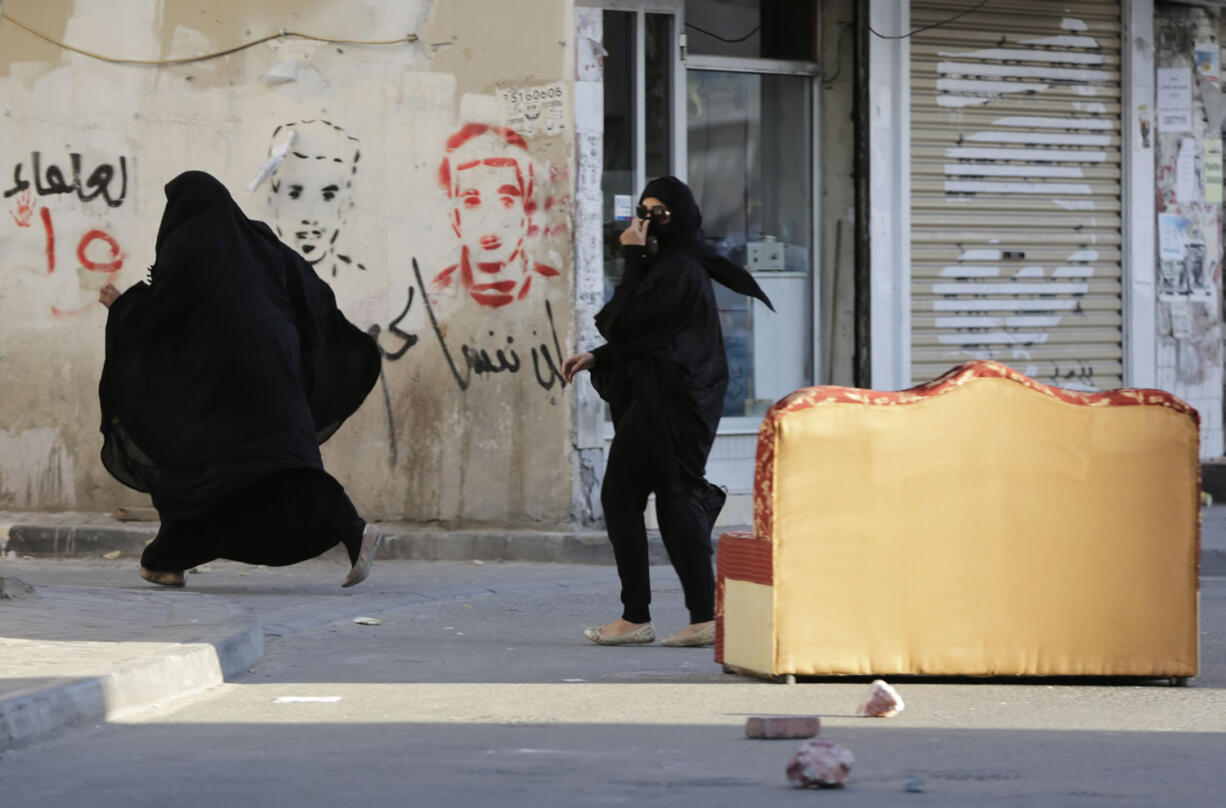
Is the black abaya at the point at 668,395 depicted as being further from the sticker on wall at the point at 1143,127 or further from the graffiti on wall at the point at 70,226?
the sticker on wall at the point at 1143,127

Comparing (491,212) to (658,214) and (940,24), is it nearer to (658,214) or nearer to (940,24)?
(940,24)

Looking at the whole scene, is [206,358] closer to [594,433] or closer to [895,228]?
[594,433]

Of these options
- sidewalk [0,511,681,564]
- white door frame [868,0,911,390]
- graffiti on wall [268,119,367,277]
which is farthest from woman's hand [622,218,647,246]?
white door frame [868,0,911,390]

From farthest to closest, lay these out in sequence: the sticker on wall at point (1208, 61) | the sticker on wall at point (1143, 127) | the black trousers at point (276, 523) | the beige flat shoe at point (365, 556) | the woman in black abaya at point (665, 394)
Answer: the sticker on wall at point (1208, 61) < the sticker on wall at point (1143, 127) < the beige flat shoe at point (365, 556) < the black trousers at point (276, 523) < the woman in black abaya at point (665, 394)

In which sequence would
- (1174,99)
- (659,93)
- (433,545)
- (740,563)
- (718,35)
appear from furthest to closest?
(1174,99) < (718,35) < (659,93) < (433,545) < (740,563)

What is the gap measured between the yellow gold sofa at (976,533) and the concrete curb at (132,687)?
1.76 metres

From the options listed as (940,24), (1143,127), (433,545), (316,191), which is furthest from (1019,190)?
(433,545)

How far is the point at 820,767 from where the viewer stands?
15.9ft

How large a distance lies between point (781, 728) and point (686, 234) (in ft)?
9.19

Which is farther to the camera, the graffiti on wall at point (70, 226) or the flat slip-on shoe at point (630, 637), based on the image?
the graffiti on wall at point (70, 226)

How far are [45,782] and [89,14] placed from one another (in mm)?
7821

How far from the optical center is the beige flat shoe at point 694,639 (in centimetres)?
794

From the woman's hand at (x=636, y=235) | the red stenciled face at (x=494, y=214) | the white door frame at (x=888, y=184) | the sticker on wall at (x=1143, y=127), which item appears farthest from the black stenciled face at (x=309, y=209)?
the sticker on wall at (x=1143, y=127)

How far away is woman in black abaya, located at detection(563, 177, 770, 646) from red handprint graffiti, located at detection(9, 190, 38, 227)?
5.25 meters
